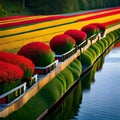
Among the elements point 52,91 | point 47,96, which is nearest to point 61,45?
point 52,91

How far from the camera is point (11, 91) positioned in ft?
76.5

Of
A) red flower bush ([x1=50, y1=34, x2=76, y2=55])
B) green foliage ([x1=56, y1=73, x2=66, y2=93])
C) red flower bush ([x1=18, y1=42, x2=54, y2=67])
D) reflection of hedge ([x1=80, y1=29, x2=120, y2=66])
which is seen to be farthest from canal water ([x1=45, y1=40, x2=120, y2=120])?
red flower bush ([x1=18, y1=42, x2=54, y2=67])

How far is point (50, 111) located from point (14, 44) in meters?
20.6

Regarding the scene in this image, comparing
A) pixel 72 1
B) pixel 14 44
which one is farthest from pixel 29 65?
pixel 72 1

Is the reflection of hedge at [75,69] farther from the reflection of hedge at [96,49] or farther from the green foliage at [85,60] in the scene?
the reflection of hedge at [96,49]

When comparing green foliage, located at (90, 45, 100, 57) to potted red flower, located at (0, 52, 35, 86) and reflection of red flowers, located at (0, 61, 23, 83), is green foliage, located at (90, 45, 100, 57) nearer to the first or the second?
potted red flower, located at (0, 52, 35, 86)

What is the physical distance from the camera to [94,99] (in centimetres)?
3259

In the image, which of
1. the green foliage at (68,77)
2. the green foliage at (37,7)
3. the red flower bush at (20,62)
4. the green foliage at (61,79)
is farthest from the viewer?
the green foliage at (37,7)

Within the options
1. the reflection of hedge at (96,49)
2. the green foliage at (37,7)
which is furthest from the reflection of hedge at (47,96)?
the green foliage at (37,7)

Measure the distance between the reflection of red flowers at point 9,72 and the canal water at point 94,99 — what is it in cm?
499

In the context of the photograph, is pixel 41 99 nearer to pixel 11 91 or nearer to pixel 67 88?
pixel 11 91

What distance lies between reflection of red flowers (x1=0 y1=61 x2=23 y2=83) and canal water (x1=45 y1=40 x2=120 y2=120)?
16.4ft

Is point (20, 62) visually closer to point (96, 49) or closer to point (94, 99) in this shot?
point (94, 99)

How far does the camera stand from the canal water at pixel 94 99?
28455 millimetres
